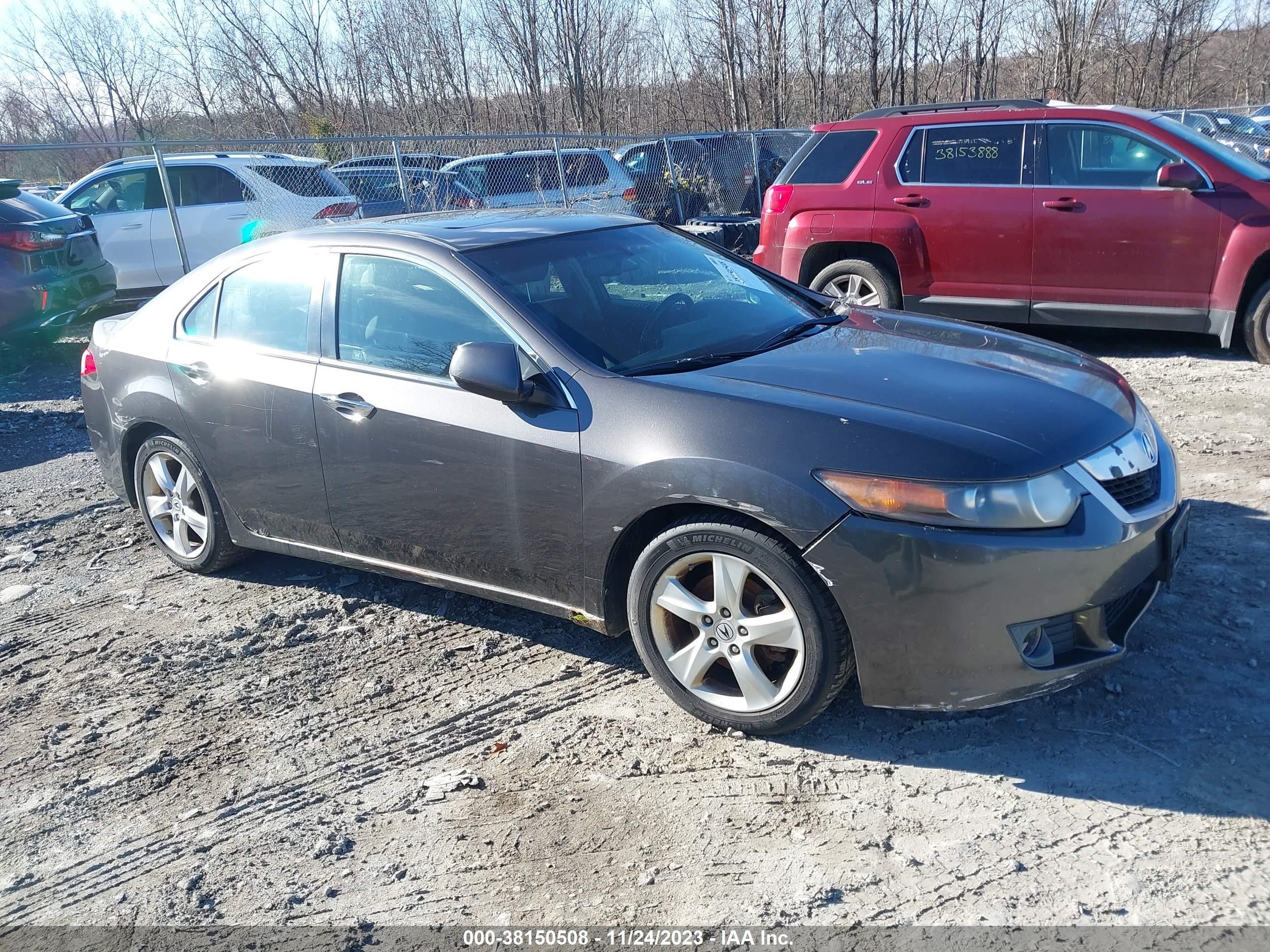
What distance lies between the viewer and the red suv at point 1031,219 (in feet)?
23.3

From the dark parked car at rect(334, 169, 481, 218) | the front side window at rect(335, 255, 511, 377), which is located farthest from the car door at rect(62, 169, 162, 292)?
the front side window at rect(335, 255, 511, 377)

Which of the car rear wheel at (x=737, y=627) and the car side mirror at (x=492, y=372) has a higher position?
the car side mirror at (x=492, y=372)

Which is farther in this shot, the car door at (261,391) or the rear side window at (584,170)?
the rear side window at (584,170)

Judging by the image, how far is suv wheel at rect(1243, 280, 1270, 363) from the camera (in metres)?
7.04

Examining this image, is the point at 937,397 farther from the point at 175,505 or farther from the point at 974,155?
the point at 974,155

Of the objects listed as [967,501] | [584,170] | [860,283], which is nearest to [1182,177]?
[860,283]

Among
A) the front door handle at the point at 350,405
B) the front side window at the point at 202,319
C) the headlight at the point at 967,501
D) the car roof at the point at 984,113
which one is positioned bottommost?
the headlight at the point at 967,501

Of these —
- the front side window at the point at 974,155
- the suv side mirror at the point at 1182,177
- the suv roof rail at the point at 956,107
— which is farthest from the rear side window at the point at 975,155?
the suv side mirror at the point at 1182,177

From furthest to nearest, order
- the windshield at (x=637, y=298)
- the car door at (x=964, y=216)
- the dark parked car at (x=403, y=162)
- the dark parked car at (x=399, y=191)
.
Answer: the dark parked car at (x=403, y=162) < the dark parked car at (x=399, y=191) < the car door at (x=964, y=216) < the windshield at (x=637, y=298)

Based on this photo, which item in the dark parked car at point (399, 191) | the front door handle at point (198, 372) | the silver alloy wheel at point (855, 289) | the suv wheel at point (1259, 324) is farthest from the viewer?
the dark parked car at point (399, 191)

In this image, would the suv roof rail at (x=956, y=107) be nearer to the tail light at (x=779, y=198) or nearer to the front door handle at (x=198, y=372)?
the tail light at (x=779, y=198)

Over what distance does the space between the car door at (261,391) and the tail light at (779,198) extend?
534cm

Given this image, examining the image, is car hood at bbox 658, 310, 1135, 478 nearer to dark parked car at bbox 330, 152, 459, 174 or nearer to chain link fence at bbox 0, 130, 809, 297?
chain link fence at bbox 0, 130, 809, 297

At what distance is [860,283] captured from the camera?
334 inches
